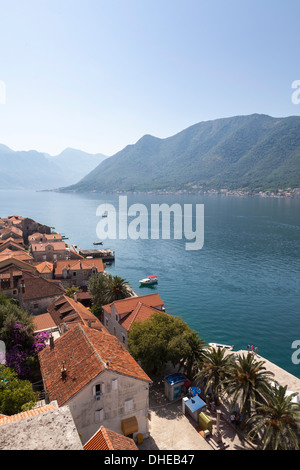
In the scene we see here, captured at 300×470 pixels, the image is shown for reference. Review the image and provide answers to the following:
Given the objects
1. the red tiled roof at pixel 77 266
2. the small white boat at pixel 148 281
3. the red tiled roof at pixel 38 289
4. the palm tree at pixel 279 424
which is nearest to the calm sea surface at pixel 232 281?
the small white boat at pixel 148 281

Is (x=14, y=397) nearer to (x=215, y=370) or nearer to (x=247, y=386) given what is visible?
(x=215, y=370)

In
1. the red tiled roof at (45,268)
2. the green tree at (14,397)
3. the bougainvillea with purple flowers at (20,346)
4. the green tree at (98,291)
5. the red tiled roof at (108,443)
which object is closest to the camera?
the red tiled roof at (108,443)

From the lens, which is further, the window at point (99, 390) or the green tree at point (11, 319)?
the green tree at point (11, 319)

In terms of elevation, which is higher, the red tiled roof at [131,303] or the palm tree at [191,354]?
the red tiled roof at [131,303]

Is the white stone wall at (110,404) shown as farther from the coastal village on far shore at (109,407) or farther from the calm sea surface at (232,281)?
the calm sea surface at (232,281)

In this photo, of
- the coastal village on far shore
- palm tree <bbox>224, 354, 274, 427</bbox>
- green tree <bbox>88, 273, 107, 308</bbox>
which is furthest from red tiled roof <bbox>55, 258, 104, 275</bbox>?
palm tree <bbox>224, 354, 274, 427</bbox>

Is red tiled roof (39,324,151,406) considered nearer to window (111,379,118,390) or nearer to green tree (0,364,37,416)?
window (111,379,118,390)

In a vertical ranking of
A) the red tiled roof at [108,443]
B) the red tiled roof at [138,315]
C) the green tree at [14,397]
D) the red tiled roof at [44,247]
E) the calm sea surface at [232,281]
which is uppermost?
the red tiled roof at [44,247]

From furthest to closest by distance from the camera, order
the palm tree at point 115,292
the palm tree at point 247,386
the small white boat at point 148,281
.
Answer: the small white boat at point 148,281
the palm tree at point 115,292
the palm tree at point 247,386
